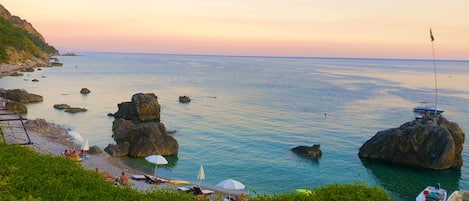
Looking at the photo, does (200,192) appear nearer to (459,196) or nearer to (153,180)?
(153,180)

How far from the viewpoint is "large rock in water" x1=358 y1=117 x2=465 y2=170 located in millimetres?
38500

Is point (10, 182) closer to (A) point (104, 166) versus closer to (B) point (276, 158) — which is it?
(A) point (104, 166)

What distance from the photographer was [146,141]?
132ft

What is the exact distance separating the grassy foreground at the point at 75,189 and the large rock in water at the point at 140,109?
41515 millimetres

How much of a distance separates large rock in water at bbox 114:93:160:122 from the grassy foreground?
136ft

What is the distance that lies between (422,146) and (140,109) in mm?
36358

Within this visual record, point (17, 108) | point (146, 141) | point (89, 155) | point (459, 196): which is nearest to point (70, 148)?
point (89, 155)

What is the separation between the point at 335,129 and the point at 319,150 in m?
16.0

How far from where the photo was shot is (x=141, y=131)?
41312 millimetres

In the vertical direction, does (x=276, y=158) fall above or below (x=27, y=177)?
below

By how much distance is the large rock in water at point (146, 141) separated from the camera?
39.5 metres

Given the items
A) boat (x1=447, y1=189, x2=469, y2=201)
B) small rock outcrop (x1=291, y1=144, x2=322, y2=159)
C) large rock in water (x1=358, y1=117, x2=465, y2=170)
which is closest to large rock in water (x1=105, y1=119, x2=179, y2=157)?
small rock outcrop (x1=291, y1=144, x2=322, y2=159)

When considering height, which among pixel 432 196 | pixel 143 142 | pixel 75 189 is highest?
pixel 75 189

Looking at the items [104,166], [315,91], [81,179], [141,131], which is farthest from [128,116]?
[315,91]
